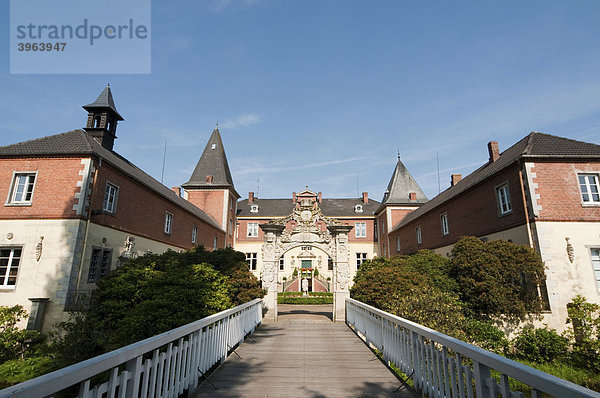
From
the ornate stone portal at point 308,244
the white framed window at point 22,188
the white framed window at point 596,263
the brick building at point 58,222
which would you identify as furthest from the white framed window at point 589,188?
the white framed window at point 22,188

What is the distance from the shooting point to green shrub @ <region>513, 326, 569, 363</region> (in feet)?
34.8

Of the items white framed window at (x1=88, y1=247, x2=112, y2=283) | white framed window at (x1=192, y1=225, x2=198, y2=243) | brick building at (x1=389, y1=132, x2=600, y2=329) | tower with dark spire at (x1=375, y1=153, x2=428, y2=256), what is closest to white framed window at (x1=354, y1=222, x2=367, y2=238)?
tower with dark spire at (x1=375, y1=153, x2=428, y2=256)

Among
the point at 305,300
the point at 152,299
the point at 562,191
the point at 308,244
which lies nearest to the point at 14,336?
the point at 152,299

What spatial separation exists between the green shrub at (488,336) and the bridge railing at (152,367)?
29.0 ft

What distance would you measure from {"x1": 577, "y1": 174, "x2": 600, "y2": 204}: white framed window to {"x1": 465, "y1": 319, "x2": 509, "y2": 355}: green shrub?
6.89 m

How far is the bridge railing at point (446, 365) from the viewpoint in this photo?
2.25 m

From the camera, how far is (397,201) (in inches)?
1254

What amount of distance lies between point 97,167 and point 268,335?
10711 millimetres

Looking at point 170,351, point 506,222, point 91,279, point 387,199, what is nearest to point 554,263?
point 506,222

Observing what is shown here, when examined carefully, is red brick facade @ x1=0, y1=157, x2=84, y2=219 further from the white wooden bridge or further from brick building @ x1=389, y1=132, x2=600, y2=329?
brick building @ x1=389, y1=132, x2=600, y2=329

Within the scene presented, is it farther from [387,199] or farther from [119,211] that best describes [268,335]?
[387,199]

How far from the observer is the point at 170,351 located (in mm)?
3805

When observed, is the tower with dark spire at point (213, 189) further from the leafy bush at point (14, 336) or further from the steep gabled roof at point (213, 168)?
the leafy bush at point (14, 336)

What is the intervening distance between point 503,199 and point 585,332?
6.00 meters
